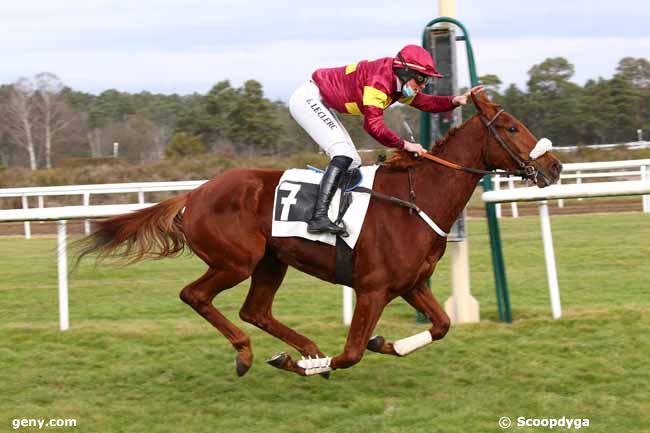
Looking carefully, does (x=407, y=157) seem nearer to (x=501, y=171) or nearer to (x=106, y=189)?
(x=501, y=171)

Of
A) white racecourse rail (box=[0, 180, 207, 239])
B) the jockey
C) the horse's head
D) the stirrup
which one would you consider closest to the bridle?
the horse's head

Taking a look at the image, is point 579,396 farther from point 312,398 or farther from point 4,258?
point 4,258

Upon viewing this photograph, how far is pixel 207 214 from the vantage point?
5.29m

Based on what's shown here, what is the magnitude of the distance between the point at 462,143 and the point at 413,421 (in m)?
1.67

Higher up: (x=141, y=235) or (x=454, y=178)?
(x=454, y=178)

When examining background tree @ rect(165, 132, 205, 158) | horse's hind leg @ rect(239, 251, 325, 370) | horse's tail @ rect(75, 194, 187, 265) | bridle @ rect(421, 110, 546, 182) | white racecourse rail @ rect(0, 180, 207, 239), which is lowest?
horse's hind leg @ rect(239, 251, 325, 370)

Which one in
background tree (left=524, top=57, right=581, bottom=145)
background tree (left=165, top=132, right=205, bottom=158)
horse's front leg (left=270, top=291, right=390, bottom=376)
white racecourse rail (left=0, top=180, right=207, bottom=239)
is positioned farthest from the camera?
background tree (left=524, top=57, right=581, bottom=145)

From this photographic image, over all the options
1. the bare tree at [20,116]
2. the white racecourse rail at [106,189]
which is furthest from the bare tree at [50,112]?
the white racecourse rail at [106,189]

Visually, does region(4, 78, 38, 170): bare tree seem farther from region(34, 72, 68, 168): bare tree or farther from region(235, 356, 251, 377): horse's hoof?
region(235, 356, 251, 377): horse's hoof

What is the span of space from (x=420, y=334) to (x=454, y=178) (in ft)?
3.04

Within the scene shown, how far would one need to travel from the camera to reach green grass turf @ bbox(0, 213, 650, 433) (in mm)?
4414

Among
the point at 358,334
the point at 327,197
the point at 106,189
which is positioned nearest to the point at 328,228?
the point at 327,197

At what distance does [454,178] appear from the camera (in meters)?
4.98

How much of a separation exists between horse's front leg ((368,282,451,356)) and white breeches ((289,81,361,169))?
86 centimetres
